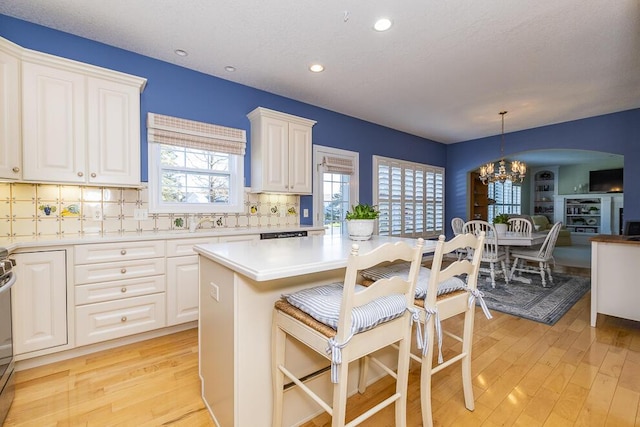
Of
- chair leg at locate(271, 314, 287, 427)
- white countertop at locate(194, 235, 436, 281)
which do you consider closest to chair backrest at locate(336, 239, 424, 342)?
white countertop at locate(194, 235, 436, 281)

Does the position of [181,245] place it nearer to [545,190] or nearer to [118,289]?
[118,289]

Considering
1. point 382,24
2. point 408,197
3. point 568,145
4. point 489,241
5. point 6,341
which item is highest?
point 382,24

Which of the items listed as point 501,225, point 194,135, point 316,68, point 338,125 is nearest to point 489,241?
point 501,225

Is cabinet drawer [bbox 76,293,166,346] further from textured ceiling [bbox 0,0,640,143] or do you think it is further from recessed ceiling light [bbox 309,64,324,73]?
recessed ceiling light [bbox 309,64,324,73]

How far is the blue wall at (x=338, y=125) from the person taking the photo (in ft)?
8.54

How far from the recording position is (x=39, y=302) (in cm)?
210

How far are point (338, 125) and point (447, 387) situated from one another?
3.68m

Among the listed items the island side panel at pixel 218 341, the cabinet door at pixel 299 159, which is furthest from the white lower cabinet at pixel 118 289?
the cabinet door at pixel 299 159

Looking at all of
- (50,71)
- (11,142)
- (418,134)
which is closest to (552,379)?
(11,142)

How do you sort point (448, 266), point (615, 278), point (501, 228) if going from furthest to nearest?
point (501, 228) → point (615, 278) → point (448, 266)

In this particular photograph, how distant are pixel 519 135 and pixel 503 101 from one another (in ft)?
6.06

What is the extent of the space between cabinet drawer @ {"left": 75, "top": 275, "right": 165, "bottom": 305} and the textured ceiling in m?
2.11

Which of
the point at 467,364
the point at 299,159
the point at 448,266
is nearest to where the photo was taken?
the point at 448,266

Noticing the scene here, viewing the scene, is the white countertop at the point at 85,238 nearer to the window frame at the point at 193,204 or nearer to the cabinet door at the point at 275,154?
the window frame at the point at 193,204
